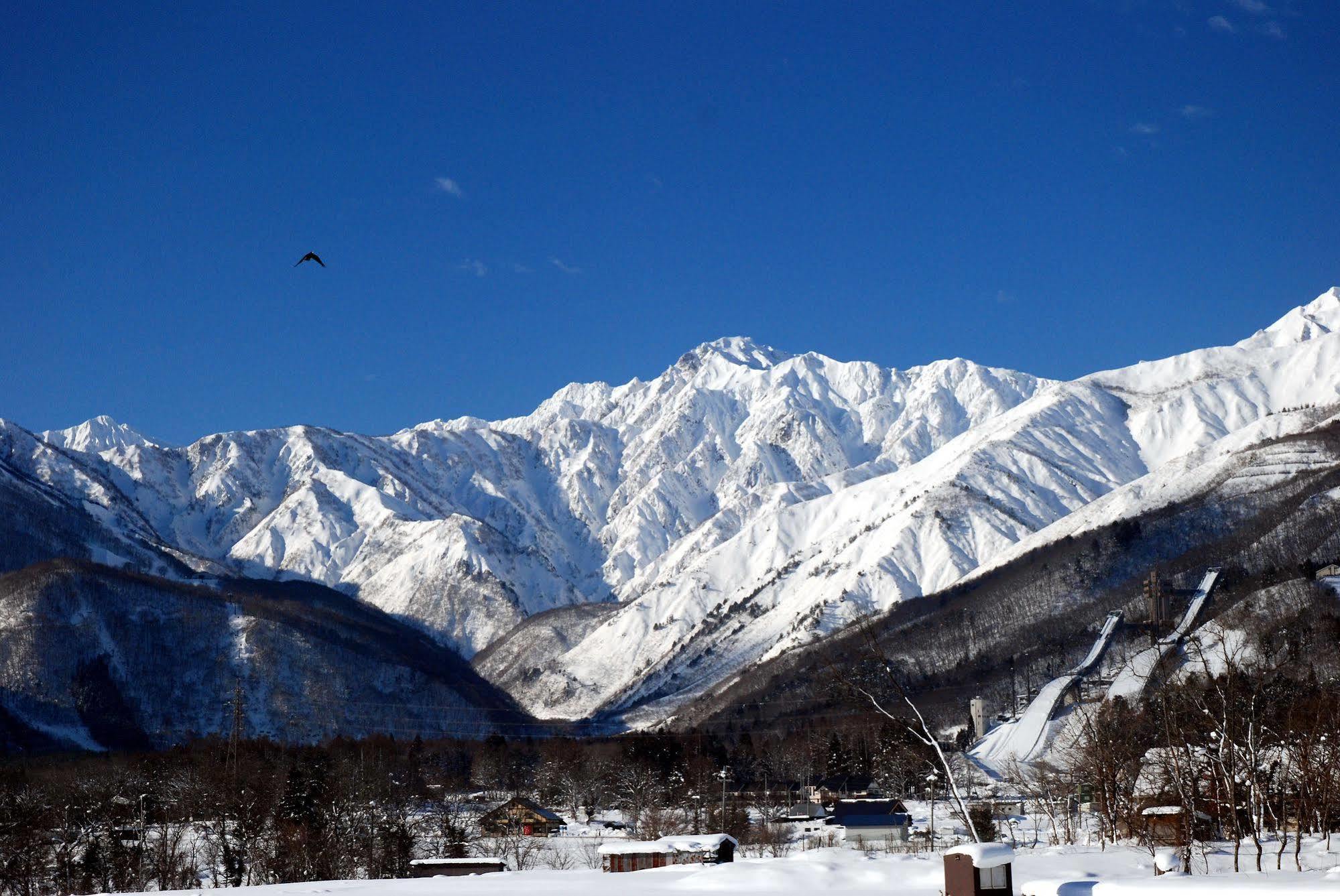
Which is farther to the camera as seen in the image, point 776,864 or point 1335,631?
point 1335,631

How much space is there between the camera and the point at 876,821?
9031cm

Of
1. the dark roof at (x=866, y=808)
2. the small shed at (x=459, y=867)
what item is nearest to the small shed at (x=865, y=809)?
the dark roof at (x=866, y=808)

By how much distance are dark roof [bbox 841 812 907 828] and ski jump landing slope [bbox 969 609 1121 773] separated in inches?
1528

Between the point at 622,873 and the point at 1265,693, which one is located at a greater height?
the point at 1265,693

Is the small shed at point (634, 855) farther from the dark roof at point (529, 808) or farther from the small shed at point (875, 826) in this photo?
the dark roof at point (529, 808)

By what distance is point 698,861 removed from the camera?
52969mm

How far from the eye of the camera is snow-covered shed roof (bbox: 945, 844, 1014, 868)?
25.0 m

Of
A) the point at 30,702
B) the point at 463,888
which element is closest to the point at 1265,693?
the point at 463,888

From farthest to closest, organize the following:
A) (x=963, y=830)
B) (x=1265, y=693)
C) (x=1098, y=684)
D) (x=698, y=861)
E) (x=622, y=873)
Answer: (x=1098, y=684), (x=963, y=830), (x=1265, y=693), (x=698, y=861), (x=622, y=873)

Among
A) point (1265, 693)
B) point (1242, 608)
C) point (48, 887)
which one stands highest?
point (1242, 608)

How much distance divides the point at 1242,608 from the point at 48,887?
10716 centimetres

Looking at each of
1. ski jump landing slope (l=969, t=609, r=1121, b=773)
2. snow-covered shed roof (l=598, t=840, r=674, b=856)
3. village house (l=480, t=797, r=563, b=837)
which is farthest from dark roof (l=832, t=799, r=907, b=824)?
snow-covered shed roof (l=598, t=840, r=674, b=856)

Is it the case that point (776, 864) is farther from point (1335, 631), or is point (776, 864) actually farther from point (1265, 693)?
point (1335, 631)

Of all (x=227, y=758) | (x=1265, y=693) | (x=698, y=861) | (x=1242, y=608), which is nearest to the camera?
(x=698, y=861)
